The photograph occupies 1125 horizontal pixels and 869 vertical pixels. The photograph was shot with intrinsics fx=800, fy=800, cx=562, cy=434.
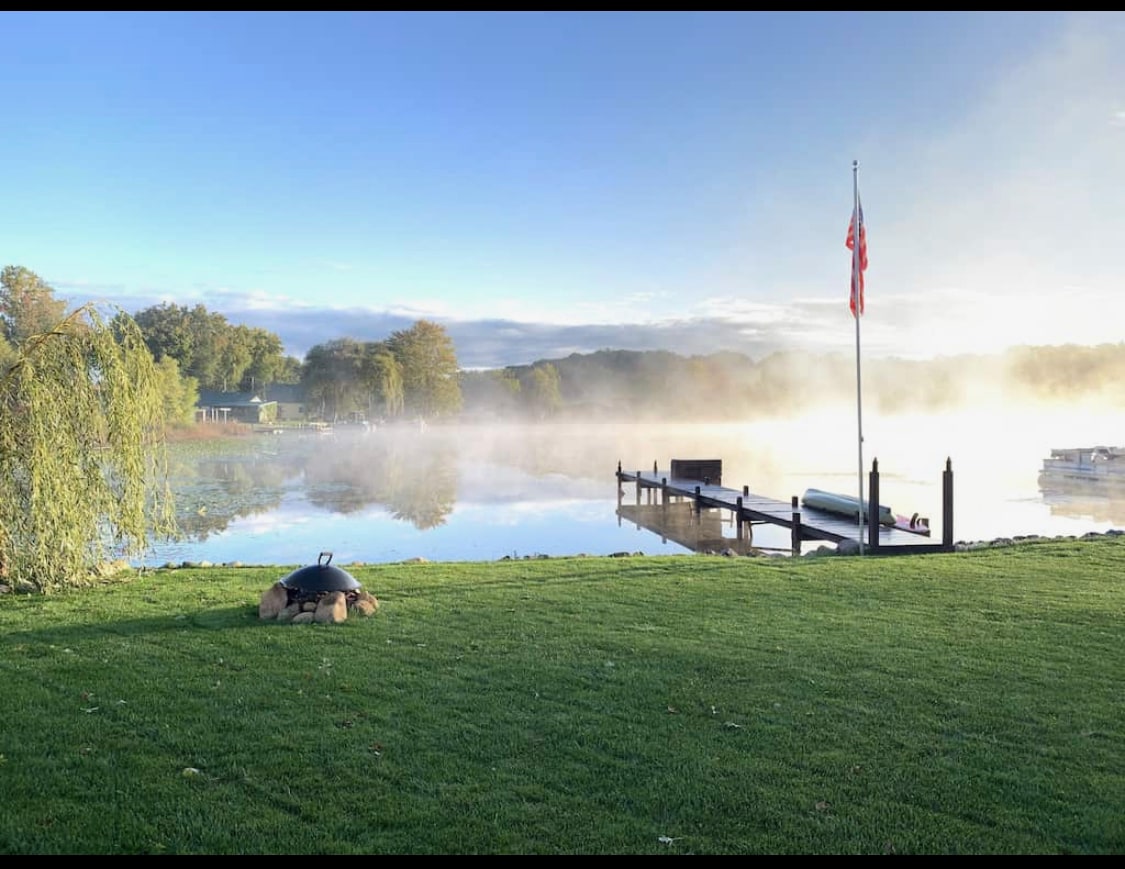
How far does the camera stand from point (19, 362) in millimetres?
9484

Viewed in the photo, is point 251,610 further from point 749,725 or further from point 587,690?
point 749,725

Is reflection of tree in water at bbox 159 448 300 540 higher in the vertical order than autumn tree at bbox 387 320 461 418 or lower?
lower

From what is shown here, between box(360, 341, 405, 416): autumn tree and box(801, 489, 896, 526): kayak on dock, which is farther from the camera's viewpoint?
box(360, 341, 405, 416): autumn tree

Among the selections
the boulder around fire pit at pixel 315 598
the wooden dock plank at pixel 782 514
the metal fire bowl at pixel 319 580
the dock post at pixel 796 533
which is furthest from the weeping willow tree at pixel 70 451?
the dock post at pixel 796 533

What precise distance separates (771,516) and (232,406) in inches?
2938

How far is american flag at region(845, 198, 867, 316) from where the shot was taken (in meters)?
13.3

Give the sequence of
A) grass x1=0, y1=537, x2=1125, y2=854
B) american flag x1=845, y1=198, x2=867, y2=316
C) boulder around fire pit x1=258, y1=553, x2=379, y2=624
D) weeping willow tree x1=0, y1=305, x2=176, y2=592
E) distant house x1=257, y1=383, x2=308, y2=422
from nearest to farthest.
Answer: grass x1=0, y1=537, x2=1125, y2=854
boulder around fire pit x1=258, y1=553, x2=379, y2=624
weeping willow tree x1=0, y1=305, x2=176, y2=592
american flag x1=845, y1=198, x2=867, y2=316
distant house x1=257, y1=383, x2=308, y2=422

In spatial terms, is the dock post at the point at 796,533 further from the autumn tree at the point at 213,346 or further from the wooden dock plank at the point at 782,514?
the autumn tree at the point at 213,346

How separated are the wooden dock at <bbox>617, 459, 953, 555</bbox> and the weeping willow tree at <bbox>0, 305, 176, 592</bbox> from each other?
11.5 meters

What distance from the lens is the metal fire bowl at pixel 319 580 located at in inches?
320

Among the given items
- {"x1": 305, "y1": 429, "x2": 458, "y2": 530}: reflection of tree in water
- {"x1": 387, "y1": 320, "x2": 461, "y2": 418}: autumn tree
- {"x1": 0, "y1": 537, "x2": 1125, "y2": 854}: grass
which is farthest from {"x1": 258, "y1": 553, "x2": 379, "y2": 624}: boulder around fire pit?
{"x1": 387, "y1": 320, "x2": 461, "y2": 418}: autumn tree

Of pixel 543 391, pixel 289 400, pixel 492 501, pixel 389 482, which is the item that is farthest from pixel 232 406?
pixel 492 501

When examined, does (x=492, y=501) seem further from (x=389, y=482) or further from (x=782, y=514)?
(x=782, y=514)

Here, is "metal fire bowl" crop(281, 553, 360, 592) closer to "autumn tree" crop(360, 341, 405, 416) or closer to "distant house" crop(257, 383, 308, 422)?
"autumn tree" crop(360, 341, 405, 416)
